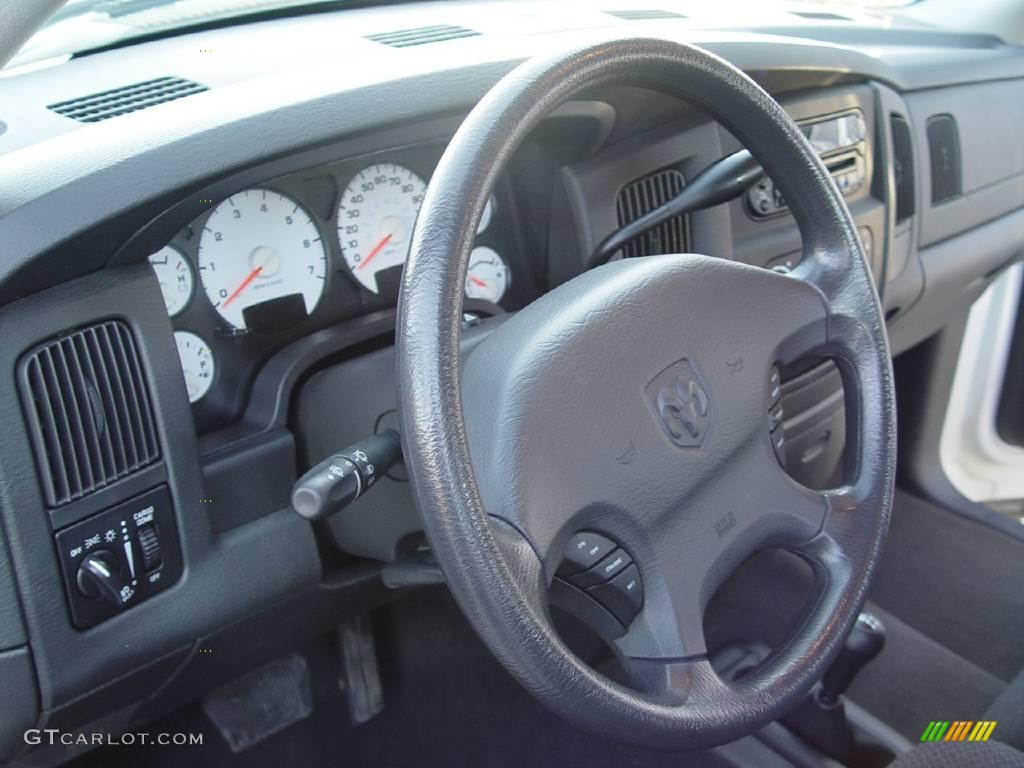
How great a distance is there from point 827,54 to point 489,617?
1099 mm

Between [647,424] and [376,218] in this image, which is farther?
[376,218]

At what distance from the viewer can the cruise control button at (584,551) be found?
84 cm

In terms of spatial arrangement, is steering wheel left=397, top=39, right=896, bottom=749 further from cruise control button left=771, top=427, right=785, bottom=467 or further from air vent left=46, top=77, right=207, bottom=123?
air vent left=46, top=77, right=207, bottom=123

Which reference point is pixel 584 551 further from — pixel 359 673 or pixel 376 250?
pixel 359 673

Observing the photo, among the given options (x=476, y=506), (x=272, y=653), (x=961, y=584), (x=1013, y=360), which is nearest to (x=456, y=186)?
(x=476, y=506)

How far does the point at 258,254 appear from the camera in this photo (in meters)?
1.10

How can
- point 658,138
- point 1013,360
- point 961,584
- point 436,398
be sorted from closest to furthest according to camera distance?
point 436,398
point 658,138
point 961,584
point 1013,360

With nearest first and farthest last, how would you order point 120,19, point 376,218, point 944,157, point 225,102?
point 225,102
point 376,218
point 120,19
point 944,157

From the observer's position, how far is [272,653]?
4.41 feet

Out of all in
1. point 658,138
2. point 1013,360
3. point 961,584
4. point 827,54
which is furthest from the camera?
point 1013,360

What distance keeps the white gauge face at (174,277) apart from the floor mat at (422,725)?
0.77m

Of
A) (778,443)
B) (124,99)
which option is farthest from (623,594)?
(124,99)

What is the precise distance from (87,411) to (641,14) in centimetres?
115

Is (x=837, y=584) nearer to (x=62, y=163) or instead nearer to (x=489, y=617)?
(x=489, y=617)
